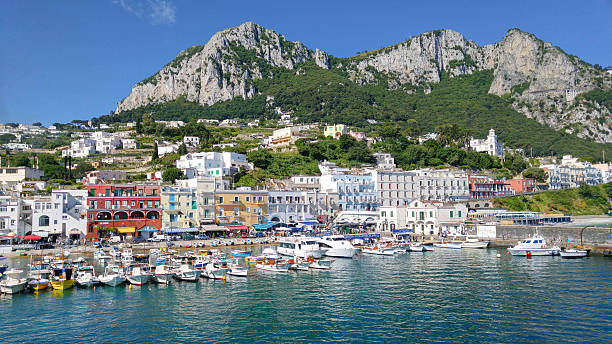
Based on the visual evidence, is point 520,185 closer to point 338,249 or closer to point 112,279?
point 338,249

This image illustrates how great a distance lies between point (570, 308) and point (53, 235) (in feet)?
213

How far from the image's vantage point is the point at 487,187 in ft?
370

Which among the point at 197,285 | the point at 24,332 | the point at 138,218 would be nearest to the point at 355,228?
the point at 138,218

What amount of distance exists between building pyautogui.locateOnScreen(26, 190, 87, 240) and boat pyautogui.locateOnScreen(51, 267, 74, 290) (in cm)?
2654

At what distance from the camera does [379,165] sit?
12269 centimetres

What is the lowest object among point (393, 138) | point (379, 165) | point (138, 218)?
point (138, 218)

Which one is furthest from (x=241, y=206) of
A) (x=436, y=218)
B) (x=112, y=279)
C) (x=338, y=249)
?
(x=112, y=279)

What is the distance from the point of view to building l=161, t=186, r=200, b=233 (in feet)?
243

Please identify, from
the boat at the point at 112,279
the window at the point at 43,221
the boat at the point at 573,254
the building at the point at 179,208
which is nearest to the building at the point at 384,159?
the building at the point at 179,208

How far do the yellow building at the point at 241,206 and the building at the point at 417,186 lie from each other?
26.5 meters

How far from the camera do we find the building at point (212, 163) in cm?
10557

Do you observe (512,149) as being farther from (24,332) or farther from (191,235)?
(24,332)

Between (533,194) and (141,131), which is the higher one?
(141,131)

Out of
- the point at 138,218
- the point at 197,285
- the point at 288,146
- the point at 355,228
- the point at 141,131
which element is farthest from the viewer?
the point at 141,131
